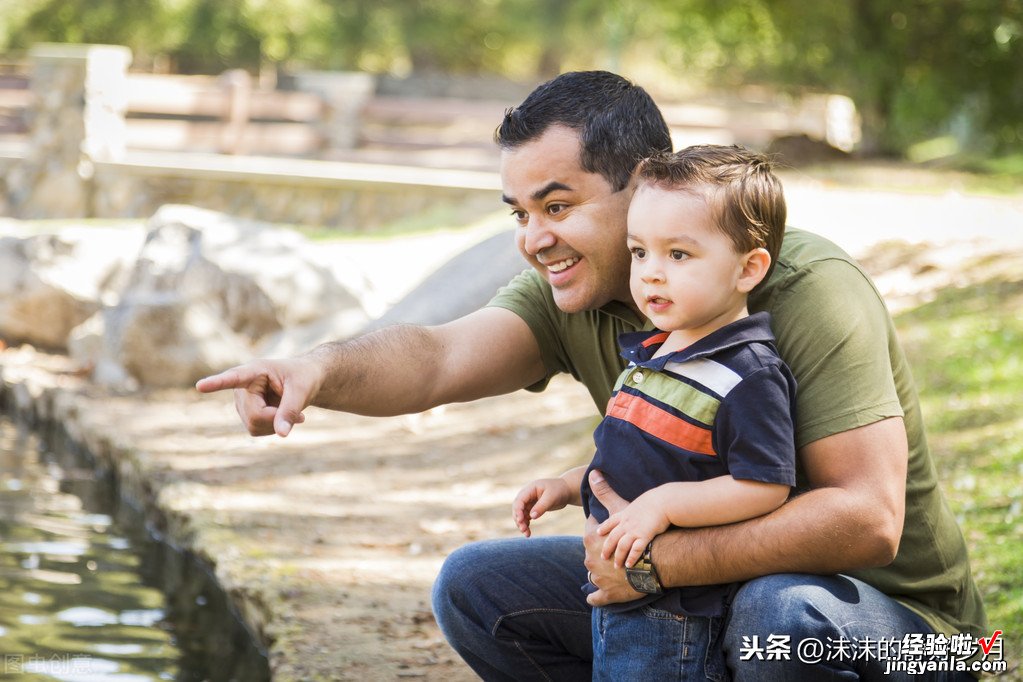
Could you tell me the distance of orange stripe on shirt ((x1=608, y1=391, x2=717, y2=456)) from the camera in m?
2.15

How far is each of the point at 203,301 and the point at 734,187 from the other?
5.64 metres

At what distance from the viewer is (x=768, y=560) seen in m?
2.16

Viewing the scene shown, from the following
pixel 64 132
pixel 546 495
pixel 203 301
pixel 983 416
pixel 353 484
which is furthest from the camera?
pixel 64 132

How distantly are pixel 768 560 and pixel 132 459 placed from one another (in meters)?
3.97

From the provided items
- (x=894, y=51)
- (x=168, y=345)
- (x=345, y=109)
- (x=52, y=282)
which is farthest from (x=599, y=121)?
(x=345, y=109)

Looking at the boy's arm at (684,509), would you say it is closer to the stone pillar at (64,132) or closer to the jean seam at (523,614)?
the jean seam at (523,614)

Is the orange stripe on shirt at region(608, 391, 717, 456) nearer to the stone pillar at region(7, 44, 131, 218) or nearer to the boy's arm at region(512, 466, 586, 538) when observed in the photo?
the boy's arm at region(512, 466, 586, 538)

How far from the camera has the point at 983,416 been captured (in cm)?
475

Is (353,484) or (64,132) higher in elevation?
(64,132)

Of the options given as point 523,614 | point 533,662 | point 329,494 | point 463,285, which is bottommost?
point 329,494

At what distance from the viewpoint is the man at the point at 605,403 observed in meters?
2.13

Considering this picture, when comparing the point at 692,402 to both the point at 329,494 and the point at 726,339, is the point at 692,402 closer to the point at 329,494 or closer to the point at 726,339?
the point at 726,339

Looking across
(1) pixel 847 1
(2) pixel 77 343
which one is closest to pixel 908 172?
(1) pixel 847 1

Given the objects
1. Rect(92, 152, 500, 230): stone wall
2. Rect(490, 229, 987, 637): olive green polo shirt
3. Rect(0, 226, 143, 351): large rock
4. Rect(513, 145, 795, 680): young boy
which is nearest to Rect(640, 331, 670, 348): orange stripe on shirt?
Rect(513, 145, 795, 680): young boy
